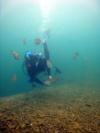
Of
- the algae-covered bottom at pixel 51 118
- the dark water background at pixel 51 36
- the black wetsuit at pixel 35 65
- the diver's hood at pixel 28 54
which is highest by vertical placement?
the dark water background at pixel 51 36

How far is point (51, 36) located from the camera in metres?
55.4

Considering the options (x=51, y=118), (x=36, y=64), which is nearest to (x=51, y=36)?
(x=36, y=64)

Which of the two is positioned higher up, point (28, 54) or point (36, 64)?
point (28, 54)

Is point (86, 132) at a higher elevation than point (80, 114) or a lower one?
lower

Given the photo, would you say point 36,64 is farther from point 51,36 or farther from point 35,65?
point 51,36

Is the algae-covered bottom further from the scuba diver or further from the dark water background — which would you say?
the dark water background

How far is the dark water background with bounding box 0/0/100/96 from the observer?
19.9m

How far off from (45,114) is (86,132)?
125cm

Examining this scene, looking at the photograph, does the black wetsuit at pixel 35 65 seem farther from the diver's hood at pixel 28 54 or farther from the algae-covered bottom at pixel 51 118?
the algae-covered bottom at pixel 51 118

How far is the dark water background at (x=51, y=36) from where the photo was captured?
19906 millimetres

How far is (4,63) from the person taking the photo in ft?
107

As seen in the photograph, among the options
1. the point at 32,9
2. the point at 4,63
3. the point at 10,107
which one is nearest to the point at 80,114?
the point at 10,107

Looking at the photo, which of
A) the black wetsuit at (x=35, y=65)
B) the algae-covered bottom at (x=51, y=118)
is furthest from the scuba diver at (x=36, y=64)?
the algae-covered bottom at (x=51, y=118)

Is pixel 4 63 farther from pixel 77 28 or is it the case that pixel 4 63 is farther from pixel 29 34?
pixel 77 28
